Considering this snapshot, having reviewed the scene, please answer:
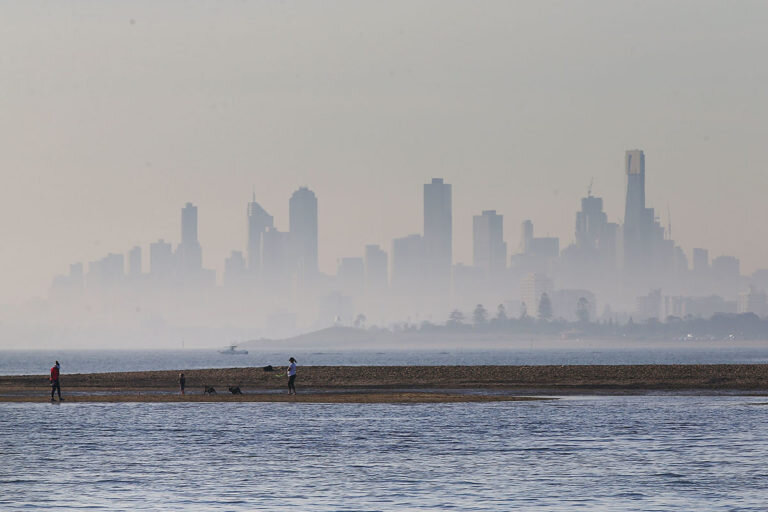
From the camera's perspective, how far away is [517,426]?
152ft

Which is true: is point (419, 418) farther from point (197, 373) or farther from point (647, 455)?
point (197, 373)

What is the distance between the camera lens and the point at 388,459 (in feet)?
117

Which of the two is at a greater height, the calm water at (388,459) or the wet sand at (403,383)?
the wet sand at (403,383)

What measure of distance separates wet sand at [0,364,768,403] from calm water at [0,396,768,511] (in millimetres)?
10491

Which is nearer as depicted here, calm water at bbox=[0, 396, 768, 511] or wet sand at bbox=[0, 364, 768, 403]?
calm water at bbox=[0, 396, 768, 511]

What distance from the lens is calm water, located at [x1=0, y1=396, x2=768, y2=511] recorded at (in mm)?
27625

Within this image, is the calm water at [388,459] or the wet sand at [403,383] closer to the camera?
the calm water at [388,459]

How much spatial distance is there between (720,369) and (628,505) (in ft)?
201

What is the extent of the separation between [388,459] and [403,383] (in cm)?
4644

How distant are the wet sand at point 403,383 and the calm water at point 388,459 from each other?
10491mm

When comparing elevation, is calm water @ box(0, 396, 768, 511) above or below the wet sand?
below

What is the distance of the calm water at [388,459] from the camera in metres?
27.6

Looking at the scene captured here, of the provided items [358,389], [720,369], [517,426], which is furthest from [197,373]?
[517,426]

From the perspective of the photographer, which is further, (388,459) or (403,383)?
(403,383)
